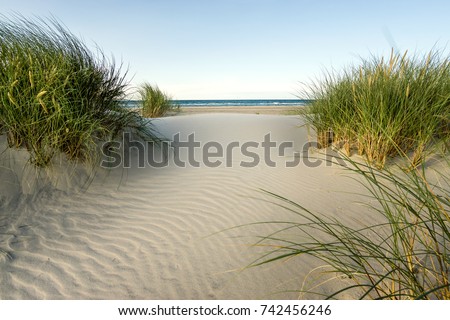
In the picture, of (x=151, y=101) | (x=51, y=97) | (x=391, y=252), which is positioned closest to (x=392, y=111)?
(x=391, y=252)

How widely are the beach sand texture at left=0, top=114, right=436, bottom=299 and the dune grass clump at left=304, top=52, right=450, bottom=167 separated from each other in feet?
2.27

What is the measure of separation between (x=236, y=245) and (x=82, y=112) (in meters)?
A: 2.58

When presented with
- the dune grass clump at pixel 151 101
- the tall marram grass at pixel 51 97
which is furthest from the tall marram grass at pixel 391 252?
the dune grass clump at pixel 151 101

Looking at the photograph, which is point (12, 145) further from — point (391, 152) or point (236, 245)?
point (391, 152)

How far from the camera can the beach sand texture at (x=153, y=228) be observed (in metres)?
2.09

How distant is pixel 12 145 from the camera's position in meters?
3.48

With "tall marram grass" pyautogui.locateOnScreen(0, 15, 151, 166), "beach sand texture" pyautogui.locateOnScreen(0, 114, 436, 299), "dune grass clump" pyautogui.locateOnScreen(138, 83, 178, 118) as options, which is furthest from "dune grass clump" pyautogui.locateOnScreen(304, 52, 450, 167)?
"dune grass clump" pyautogui.locateOnScreen(138, 83, 178, 118)

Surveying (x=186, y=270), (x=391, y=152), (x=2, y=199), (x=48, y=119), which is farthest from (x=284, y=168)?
(x=2, y=199)

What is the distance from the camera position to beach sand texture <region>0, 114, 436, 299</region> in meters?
2.09

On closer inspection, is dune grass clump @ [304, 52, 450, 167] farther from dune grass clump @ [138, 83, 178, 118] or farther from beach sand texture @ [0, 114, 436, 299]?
dune grass clump @ [138, 83, 178, 118]

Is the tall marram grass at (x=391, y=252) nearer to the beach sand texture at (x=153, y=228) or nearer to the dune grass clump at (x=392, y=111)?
the beach sand texture at (x=153, y=228)

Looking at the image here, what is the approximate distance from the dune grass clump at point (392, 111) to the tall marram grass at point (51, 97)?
354 centimetres

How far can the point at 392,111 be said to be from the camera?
4191 mm

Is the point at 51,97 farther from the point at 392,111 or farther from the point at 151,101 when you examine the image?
the point at 151,101
